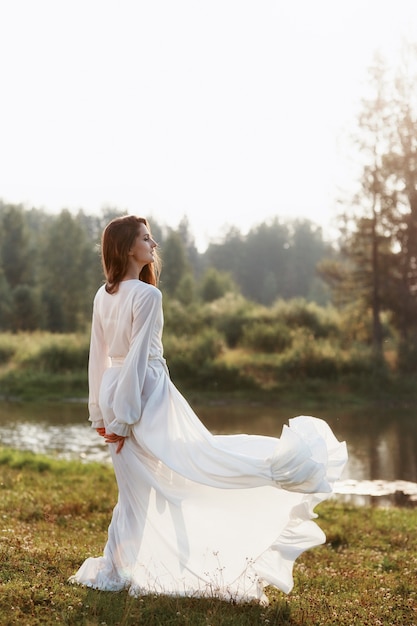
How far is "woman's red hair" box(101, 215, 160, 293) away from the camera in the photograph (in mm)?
5285

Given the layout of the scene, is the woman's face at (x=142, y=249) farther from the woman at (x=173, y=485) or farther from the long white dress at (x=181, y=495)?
the long white dress at (x=181, y=495)

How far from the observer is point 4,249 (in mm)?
54938

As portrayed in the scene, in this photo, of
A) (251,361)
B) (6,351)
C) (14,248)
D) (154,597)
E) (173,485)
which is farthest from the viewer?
(14,248)

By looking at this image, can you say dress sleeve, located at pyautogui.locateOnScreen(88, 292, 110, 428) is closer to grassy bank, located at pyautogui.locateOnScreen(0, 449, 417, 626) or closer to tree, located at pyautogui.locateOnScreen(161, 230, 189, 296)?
grassy bank, located at pyautogui.locateOnScreen(0, 449, 417, 626)

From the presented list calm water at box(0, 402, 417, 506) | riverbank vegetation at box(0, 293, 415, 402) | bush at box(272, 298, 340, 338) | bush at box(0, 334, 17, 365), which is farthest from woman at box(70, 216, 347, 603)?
bush at box(0, 334, 17, 365)

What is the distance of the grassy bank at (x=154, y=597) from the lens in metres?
4.83

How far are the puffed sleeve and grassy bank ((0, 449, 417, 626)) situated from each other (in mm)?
1142

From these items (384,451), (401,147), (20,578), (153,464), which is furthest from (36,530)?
(401,147)

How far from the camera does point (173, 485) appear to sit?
17.2 feet

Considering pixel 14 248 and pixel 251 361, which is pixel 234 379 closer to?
pixel 251 361

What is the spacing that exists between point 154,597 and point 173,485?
2.28 feet

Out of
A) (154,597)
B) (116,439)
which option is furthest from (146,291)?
(154,597)

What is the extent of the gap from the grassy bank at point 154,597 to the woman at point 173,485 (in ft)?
0.61

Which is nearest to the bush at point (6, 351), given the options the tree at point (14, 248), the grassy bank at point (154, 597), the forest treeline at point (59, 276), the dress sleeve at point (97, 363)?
the forest treeline at point (59, 276)
